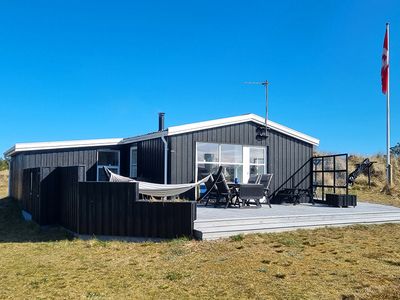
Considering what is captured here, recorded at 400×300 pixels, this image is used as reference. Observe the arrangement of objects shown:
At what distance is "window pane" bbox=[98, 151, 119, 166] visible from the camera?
13.2 meters

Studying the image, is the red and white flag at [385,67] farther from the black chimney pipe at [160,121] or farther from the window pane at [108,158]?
the window pane at [108,158]

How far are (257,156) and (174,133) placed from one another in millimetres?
3140

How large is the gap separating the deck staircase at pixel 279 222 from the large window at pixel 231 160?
3616mm

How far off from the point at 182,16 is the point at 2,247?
1097 centimetres

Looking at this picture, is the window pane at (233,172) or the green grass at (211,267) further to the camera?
the window pane at (233,172)

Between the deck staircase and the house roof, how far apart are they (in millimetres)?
3944

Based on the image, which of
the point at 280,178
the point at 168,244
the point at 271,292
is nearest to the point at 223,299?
the point at 271,292

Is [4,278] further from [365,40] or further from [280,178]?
[365,40]

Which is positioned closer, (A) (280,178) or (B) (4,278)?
(B) (4,278)

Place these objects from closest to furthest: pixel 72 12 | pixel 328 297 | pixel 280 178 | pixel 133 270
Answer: pixel 328 297, pixel 133 270, pixel 280 178, pixel 72 12

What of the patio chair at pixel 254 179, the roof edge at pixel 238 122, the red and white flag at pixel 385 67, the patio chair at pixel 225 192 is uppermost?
the red and white flag at pixel 385 67

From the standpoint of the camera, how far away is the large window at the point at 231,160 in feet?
36.2

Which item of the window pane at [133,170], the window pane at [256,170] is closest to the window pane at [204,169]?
the window pane at [256,170]

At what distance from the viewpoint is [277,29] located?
15234mm
